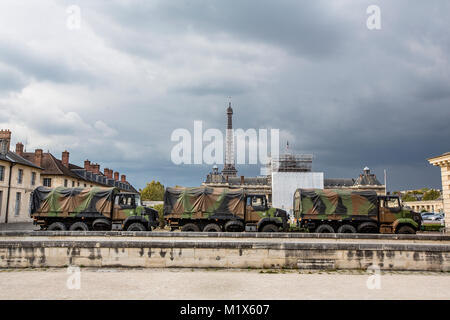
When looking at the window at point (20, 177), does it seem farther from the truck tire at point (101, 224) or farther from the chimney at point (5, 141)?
the truck tire at point (101, 224)

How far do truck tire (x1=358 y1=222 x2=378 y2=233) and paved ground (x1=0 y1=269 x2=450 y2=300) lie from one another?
8286mm

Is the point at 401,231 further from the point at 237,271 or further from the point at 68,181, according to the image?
the point at 68,181

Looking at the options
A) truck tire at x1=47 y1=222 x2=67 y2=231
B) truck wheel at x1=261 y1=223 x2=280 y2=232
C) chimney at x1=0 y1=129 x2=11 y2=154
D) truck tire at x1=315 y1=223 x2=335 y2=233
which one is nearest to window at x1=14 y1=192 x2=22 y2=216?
chimney at x1=0 y1=129 x2=11 y2=154

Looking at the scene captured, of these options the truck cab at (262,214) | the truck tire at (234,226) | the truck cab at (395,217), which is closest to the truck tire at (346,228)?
the truck cab at (395,217)

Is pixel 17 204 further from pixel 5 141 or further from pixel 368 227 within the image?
pixel 368 227

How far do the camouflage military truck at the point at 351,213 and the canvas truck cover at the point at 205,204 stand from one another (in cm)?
359

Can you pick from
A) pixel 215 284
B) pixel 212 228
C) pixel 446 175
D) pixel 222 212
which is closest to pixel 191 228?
pixel 212 228

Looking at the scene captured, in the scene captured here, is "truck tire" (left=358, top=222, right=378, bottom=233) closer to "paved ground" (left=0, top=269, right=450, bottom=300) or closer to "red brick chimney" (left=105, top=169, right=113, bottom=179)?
"paved ground" (left=0, top=269, right=450, bottom=300)

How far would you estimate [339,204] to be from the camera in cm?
1838

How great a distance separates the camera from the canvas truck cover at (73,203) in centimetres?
1803

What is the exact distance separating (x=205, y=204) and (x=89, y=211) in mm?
6167

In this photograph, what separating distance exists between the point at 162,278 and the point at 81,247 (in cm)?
317
